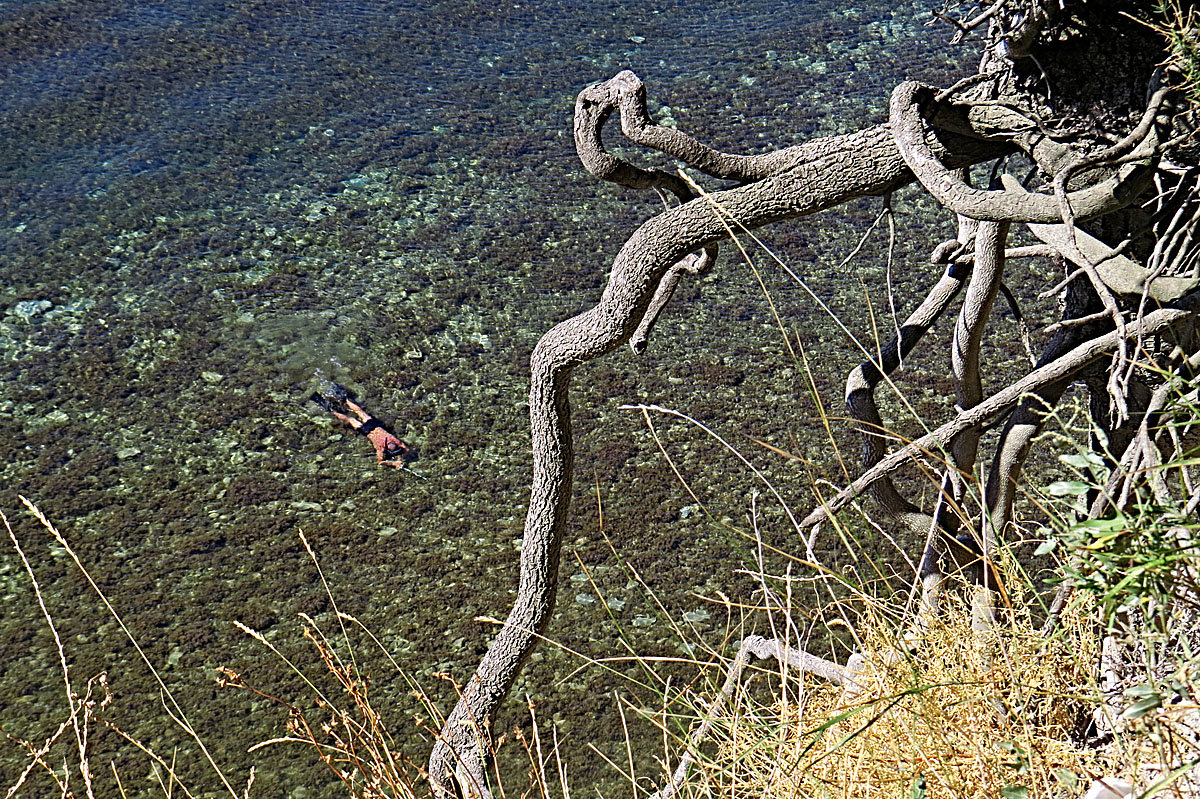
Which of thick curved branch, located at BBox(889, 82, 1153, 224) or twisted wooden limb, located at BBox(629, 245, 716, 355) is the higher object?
thick curved branch, located at BBox(889, 82, 1153, 224)

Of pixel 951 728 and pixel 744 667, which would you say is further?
pixel 744 667

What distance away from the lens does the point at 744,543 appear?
9.98ft

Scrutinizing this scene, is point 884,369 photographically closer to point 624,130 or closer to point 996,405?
point 996,405

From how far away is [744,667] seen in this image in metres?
1.48

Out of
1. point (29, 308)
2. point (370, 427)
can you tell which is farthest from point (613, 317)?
point (29, 308)

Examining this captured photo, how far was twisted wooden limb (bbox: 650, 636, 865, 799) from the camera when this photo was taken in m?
1.29

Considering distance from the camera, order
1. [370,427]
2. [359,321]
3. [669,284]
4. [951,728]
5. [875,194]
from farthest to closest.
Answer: [359,321] < [370,427] < [669,284] < [875,194] < [951,728]

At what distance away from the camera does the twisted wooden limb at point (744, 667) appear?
1288 mm

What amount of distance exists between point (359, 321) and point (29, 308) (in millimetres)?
1162

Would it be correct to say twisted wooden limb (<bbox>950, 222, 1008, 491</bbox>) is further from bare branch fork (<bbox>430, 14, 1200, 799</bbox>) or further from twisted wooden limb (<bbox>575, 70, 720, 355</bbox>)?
twisted wooden limb (<bbox>575, 70, 720, 355</bbox>)

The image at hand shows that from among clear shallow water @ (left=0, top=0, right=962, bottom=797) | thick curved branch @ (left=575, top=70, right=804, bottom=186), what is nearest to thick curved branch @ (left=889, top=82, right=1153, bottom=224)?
thick curved branch @ (left=575, top=70, right=804, bottom=186)

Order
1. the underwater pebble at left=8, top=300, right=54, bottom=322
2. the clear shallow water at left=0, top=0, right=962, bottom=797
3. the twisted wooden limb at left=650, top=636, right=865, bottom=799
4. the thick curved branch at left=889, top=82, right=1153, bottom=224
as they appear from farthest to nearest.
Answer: the underwater pebble at left=8, top=300, right=54, bottom=322 → the clear shallow water at left=0, top=0, right=962, bottom=797 → the twisted wooden limb at left=650, top=636, right=865, bottom=799 → the thick curved branch at left=889, top=82, right=1153, bottom=224

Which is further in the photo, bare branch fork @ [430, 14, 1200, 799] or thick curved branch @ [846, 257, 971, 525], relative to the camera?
thick curved branch @ [846, 257, 971, 525]

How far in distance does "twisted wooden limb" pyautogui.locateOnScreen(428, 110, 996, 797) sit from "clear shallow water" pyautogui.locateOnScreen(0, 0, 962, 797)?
100 cm
